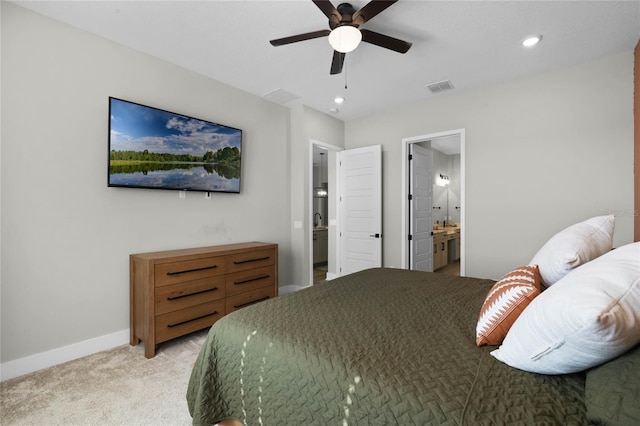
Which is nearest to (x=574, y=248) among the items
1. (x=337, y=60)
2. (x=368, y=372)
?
(x=368, y=372)

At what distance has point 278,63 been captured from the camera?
3170mm

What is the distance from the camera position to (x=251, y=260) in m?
3.37

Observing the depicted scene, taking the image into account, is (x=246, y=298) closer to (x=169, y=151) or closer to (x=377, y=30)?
(x=169, y=151)

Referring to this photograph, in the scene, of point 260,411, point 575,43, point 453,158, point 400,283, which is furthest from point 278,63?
point 453,158

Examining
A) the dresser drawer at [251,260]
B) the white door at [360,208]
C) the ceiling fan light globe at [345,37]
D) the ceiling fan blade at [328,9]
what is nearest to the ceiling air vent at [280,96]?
the white door at [360,208]

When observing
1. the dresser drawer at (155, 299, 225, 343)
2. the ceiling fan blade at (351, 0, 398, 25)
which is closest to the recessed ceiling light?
the ceiling fan blade at (351, 0, 398, 25)

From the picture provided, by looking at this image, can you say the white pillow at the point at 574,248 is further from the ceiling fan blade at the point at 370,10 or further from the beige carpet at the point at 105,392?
the beige carpet at the point at 105,392

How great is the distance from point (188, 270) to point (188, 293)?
0.21m

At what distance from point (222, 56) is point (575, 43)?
335 cm

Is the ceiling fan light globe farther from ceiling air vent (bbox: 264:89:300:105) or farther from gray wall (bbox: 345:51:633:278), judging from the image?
gray wall (bbox: 345:51:633:278)

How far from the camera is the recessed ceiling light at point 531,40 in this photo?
2.69 meters

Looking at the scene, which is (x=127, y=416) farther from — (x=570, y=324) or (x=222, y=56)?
(x=222, y=56)

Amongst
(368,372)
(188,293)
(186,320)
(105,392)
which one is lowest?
(105,392)

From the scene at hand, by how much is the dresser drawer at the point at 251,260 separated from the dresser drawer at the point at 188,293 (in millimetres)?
174
